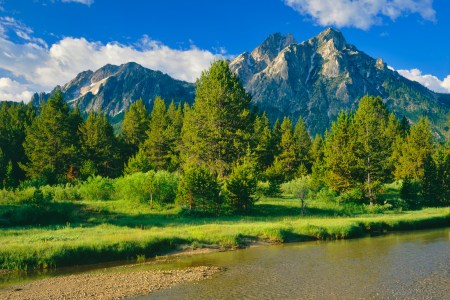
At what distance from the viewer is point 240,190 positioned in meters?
48.2

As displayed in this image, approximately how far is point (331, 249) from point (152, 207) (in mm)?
24279

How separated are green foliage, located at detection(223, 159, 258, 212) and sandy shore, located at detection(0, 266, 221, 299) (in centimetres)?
2375

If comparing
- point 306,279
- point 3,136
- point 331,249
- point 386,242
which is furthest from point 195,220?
point 3,136

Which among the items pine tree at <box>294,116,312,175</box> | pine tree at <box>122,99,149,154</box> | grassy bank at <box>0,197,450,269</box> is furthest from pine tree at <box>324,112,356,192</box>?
pine tree at <box>122,99,149,154</box>

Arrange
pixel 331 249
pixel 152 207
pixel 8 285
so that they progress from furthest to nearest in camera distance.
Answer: pixel 152 207
pixel 331 249
pixel 8 285

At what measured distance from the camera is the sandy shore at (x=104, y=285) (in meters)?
19.0

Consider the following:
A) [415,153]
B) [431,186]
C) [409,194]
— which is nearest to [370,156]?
[409,194]

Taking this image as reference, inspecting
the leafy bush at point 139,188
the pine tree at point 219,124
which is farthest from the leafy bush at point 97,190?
the pine tree at point 219,124

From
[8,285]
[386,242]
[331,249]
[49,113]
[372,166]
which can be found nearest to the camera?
[8,285]

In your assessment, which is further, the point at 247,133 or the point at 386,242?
the point at 247,133

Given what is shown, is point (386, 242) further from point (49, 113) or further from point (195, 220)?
point (49, 113)

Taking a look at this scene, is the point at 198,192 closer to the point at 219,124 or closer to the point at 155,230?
the point at 155,230

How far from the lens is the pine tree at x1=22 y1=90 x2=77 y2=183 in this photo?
73.1 metres

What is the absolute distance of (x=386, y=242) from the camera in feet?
115
